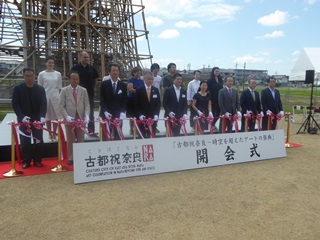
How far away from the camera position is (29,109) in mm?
4004

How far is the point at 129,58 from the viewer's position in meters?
13.2

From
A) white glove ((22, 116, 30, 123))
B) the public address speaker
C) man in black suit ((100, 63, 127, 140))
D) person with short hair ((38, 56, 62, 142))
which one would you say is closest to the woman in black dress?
man in black suit ((100, 63, 127, 140))

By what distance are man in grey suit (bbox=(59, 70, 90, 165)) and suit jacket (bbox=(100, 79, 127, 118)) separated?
320mm

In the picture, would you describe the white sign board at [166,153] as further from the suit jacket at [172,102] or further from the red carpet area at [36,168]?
the suit jacket at [172,102]

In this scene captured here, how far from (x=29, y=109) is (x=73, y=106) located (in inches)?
25.1

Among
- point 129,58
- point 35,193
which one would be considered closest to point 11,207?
point 35,193

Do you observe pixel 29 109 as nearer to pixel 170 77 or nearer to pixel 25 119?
pixel 25 119

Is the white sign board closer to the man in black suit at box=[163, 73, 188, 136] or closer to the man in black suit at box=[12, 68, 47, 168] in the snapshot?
the man in black suit at box=[163, 73, 188, 136]

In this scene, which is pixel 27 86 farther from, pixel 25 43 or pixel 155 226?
pixel 25 43

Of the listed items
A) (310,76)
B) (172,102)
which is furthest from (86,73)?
(310,76)

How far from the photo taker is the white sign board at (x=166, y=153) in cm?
350

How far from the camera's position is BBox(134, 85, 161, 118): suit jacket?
4.63 metres

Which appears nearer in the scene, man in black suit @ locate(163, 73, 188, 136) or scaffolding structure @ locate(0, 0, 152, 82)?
man in black suit @ locate(163, 73, 188, 136)

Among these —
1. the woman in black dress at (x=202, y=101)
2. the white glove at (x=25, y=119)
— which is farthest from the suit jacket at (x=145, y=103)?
the white glove at (x=25, y=119)
